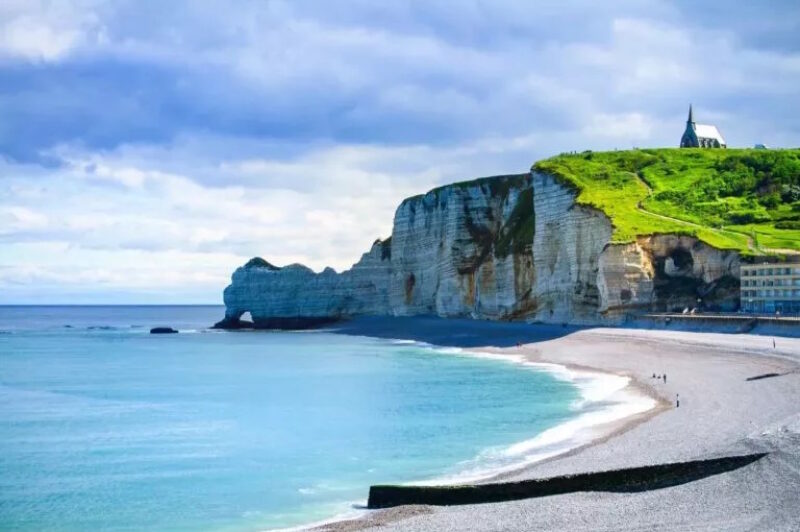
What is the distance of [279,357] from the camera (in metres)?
64.9

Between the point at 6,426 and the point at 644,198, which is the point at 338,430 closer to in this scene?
the point at 6,426

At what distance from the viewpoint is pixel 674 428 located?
79.7 feet

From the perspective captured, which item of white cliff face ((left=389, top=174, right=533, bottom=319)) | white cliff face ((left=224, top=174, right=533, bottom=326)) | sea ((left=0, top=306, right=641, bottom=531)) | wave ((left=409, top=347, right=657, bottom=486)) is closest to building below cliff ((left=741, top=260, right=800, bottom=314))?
sea ((left=0, top=306, right=641, bottom=531))

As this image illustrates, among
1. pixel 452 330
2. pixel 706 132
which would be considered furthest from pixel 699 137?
pixel 452 330

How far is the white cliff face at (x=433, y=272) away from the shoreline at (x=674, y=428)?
32159 mm

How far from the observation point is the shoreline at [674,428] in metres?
16.1

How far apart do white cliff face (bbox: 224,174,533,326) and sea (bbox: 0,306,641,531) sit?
2595 cm

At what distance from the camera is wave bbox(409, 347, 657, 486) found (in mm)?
21922

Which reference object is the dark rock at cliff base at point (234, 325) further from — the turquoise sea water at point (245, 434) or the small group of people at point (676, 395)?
the small group of people at point (676, 395)

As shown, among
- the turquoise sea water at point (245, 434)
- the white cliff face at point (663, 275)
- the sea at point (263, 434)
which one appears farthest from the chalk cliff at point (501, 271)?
the turquoise sea water at point (245, 434)

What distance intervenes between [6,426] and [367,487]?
692 inches

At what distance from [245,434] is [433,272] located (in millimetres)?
66421

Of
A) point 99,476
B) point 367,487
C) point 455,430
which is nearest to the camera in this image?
point 367,487

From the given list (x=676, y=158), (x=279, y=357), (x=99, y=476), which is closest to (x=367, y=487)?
(x=99, y=476)
